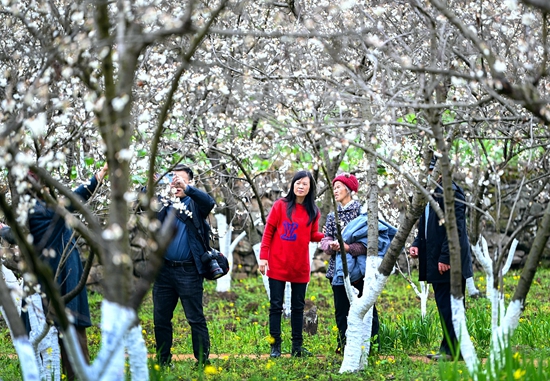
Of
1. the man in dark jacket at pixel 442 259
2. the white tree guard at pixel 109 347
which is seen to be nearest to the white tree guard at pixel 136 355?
the white tree guard at pixel 109 347

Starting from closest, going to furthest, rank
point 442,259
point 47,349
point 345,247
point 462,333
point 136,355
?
1. point 136,355
2. point 462,333
3. point 47,349
4. point 442,259
5. point 345,247

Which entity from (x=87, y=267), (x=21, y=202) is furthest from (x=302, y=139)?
(x=21, y=202)

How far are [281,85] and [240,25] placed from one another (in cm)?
190

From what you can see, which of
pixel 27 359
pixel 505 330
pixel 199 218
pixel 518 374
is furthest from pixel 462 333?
pixel 199 218

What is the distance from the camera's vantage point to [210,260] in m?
5.97

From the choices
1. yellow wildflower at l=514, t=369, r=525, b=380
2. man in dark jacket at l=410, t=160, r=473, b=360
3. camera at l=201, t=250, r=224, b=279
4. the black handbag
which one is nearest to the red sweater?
the black handbag

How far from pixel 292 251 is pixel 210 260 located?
105cm

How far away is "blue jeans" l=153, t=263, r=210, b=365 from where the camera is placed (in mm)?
5965

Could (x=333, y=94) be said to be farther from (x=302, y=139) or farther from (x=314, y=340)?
(x=314, y=340)

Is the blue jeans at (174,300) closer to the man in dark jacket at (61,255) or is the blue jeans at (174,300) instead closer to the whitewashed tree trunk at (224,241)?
the man in dark jacket at (61,255)

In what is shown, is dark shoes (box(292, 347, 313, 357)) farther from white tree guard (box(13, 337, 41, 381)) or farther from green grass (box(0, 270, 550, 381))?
white tree guard (box(13, 337, 41, 381))

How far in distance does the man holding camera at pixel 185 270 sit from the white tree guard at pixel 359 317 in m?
1.29

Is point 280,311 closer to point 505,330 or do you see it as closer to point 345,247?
point 345,247

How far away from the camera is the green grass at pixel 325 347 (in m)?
4.92
